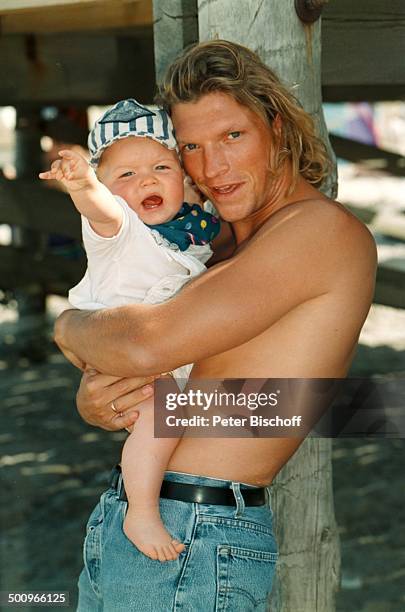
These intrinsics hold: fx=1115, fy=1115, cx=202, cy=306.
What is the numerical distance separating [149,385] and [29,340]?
237 inches

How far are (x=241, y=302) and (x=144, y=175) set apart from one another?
489 mm

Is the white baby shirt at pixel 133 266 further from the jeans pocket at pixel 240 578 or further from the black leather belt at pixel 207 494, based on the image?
the jeans pocket at pixel 240 578

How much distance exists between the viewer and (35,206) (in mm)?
5340

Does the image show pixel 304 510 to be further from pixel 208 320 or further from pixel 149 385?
pixel 208 320

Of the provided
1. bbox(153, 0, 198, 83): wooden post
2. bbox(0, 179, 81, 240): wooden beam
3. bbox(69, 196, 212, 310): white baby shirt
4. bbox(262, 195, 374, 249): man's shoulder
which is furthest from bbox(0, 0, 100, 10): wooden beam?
bbox(0, 179, 81, 240): wooden beam

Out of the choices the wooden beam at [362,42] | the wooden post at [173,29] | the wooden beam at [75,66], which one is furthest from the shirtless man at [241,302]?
the wooden beam at [75,66]

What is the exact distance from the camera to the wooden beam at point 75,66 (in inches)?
195

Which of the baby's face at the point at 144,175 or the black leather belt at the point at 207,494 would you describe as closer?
the black leather belt at the point at 207,494

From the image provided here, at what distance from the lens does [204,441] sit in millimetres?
2266

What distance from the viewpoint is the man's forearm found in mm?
2223

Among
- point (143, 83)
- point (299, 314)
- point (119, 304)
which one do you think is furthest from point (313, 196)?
point (143, 83)

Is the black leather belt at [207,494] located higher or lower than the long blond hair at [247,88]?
lower

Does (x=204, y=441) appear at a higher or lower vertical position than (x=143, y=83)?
lower

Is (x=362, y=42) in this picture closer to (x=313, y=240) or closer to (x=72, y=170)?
(x=313, y=240)
